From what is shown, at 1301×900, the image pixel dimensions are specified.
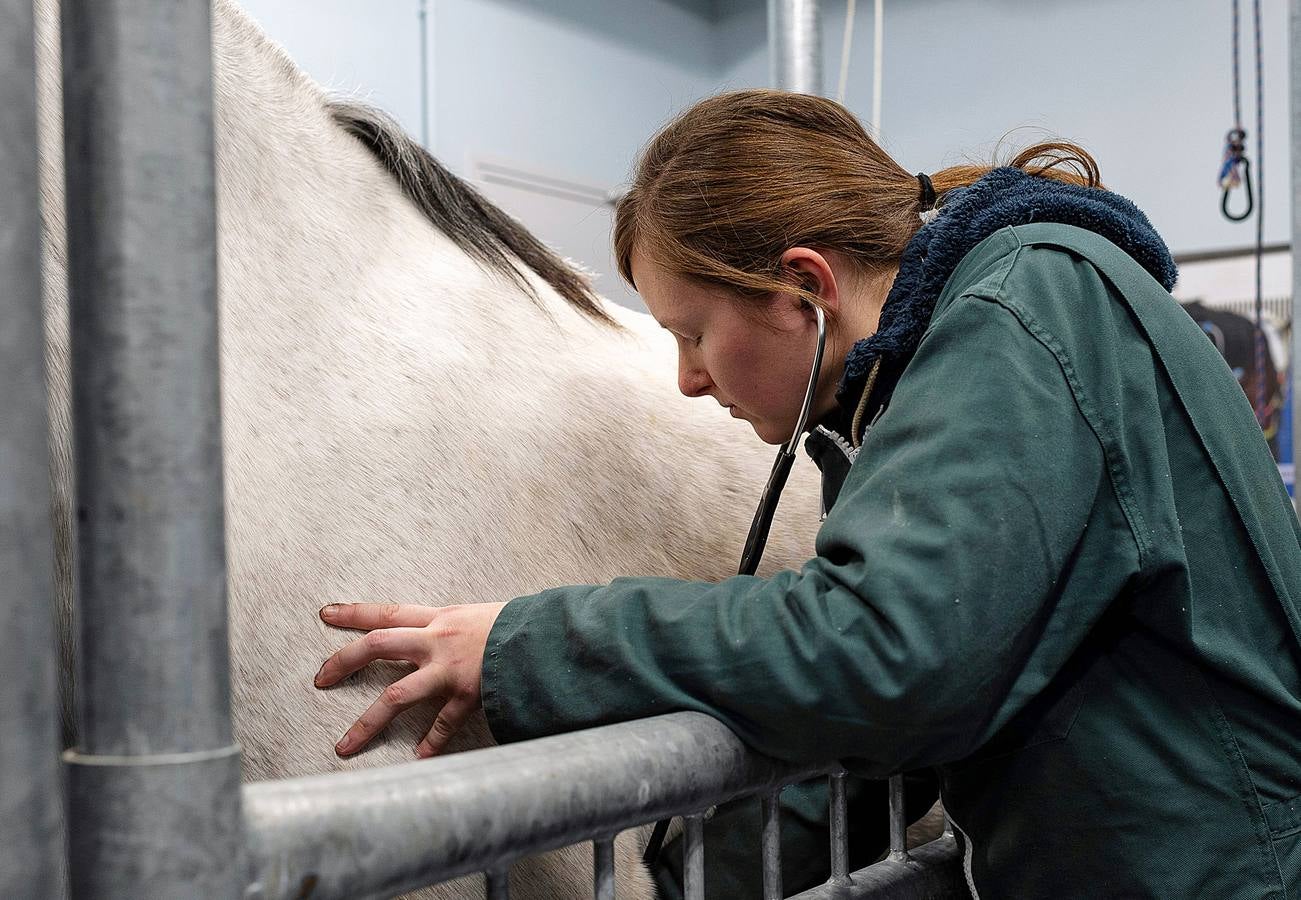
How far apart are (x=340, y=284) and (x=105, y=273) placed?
50 centimetres

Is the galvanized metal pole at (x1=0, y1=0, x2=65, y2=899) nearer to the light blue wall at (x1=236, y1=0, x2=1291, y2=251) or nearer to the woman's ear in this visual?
the woman's ear

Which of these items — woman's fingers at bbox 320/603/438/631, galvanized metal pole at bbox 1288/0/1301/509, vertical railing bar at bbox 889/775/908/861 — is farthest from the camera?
galvanized metal pole at bbox 1288/0/1301/509

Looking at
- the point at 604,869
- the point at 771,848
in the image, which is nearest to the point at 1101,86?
the point at 771,848

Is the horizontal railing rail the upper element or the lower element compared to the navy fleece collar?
lower

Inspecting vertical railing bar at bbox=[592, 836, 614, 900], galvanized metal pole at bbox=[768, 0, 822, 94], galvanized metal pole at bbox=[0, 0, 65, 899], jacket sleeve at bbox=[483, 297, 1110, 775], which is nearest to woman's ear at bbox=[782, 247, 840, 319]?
jacket sleeve at bbox=[483, 297, 1110, 775]

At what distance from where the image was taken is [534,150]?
3879 millimetres

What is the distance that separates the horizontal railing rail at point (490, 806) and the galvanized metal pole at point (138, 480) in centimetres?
2

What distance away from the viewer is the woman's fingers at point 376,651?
0.65m

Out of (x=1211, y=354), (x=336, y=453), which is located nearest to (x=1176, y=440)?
(x=1211, y=354)

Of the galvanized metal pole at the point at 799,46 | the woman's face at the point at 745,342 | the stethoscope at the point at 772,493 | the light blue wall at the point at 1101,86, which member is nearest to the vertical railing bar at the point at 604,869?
the stethoscope at the point at 772,493

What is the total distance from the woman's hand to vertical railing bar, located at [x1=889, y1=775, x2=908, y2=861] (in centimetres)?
29

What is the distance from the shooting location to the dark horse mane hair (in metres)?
0.94

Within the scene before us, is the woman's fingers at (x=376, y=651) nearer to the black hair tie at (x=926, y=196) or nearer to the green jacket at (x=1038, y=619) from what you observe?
the green jacket at (x=1038, y=619)

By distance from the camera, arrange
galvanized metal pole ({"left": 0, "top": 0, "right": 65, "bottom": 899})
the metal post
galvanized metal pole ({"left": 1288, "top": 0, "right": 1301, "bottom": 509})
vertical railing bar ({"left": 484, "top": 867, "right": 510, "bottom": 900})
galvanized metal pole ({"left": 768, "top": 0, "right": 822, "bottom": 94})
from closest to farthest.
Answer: galvanized metal pole ({"left": 0, "top": 0, "right": 65, "bottom": 899}) < vertical railing bar ({"left": 484, "top": 867, "right": 510, "bottom": 900}) < galvanized metal pole ({"left": 1288, "top": 0, "right": 1301, "bottom": 509}) < galvanized metal pole ({"left": 768, "top": 0, "right": 822, "bottom": 94}) < the metal post
